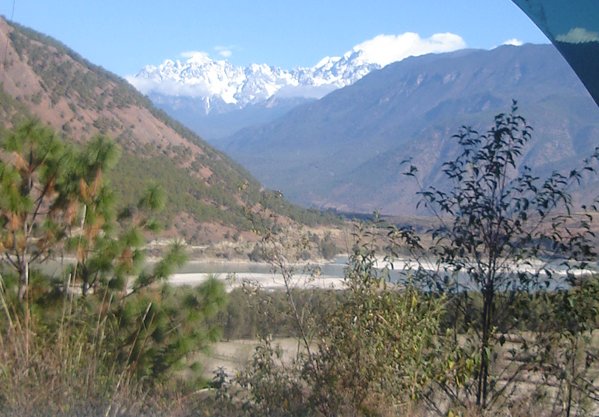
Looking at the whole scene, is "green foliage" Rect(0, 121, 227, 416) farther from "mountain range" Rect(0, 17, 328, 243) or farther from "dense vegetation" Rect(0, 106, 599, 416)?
"mountain range" Rect(0, 17, 328, 243)

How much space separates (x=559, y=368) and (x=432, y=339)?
893 mm

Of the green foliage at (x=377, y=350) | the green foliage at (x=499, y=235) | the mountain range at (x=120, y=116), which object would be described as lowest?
the green foliage at (x=377, y=350)

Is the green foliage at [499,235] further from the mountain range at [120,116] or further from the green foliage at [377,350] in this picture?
the mountain range at [120,116]

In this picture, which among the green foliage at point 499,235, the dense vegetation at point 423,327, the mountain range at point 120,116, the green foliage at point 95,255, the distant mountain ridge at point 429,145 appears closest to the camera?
the dense vegetation at point 423,327

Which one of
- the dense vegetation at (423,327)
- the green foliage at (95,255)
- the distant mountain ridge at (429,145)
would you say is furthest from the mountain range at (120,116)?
the dense vegetation at (423,327)

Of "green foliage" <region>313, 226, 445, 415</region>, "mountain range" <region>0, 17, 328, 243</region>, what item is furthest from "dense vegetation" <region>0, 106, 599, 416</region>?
"mountain range" <region>0, 17, 328, 243</region>

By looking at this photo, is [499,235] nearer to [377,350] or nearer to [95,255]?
[377,350]

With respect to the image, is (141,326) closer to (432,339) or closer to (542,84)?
(432,339)

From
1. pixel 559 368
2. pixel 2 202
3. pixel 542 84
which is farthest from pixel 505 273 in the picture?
pixel 542 84

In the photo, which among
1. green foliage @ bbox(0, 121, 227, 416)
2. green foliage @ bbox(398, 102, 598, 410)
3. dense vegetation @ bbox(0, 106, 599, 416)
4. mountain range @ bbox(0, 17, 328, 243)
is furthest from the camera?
mountain range @ bbox(0, 17, 328, 243)

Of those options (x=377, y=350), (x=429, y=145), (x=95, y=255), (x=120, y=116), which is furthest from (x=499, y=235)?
(x=429, y=145)

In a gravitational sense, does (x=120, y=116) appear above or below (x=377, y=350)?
above

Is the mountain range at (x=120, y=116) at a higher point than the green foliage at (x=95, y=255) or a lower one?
higher

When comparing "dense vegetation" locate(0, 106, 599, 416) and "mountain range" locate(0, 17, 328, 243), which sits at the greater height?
"mountain range" locate(0, 17, 328, 243)
